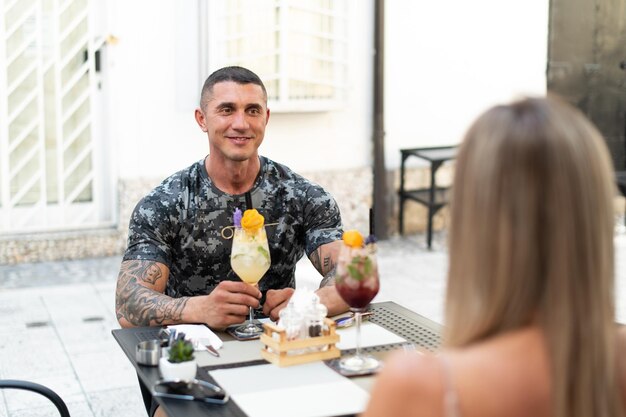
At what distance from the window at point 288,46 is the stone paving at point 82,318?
49.8 inches

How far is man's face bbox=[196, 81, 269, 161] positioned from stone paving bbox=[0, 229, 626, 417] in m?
1.39

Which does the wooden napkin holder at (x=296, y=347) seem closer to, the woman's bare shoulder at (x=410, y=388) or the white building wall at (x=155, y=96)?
the woman's bare shoulder at (x=410, y=388)

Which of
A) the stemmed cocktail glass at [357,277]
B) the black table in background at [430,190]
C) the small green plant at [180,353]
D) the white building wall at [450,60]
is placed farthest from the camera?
the white building wall at [450,60]

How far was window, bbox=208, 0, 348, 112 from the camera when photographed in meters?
6.78

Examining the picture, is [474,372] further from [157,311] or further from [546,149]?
[157,311]

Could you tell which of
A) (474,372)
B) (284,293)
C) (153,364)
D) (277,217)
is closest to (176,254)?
(277,217)

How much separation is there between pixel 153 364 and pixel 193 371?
0.18 meters

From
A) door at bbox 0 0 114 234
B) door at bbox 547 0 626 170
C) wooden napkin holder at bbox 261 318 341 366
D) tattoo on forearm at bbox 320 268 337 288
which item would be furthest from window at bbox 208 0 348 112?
wooden napkin holder at bbox 261 318 341 366

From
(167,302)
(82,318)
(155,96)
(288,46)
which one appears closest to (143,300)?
(167,302)

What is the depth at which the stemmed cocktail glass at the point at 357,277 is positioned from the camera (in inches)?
87.8

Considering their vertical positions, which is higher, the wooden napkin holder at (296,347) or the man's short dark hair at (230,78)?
the man's short dark hair at (230,78)

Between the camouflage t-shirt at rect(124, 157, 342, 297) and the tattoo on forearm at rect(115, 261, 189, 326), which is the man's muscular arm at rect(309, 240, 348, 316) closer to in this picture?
the camouflage t-shirt at rect(124, 157, 342, 297)

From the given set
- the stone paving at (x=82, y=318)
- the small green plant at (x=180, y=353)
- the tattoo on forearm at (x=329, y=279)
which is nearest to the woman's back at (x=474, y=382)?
the small green plant at (x=180, y=353)

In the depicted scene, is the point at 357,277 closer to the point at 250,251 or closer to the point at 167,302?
the point at 250,251
